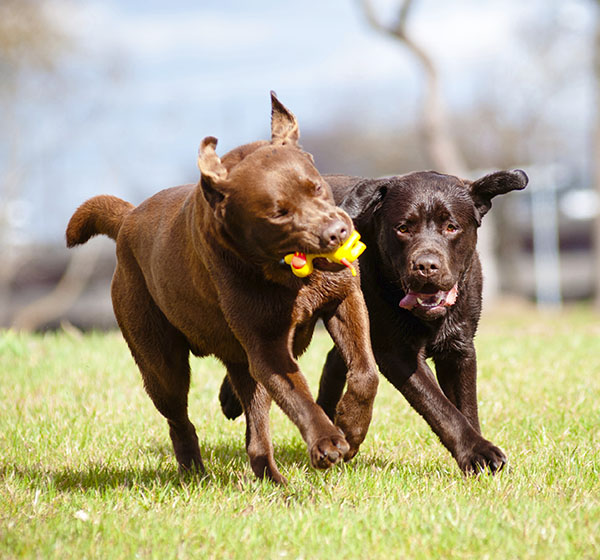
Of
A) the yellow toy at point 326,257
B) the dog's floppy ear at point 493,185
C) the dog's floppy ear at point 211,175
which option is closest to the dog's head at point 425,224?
the dog's floppy ear at point 493,185

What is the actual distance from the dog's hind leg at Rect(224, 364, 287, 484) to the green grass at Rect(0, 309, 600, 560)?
0.15 m

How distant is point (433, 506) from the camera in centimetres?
314

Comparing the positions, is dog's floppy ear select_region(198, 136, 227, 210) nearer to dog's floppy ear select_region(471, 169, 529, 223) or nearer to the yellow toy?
the yellow toy

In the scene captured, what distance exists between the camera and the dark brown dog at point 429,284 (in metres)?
3.82

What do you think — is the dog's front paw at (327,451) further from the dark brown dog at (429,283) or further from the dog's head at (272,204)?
the dark brown dog at (429,283)

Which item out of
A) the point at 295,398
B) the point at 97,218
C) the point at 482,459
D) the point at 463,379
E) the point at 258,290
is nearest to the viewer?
the point at 295,398

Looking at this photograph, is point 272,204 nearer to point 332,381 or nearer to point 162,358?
Answer: point 162,358

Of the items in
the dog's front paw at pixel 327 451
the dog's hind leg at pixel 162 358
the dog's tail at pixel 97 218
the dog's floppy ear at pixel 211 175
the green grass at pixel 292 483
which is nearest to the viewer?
the green grass at pixel 292 483

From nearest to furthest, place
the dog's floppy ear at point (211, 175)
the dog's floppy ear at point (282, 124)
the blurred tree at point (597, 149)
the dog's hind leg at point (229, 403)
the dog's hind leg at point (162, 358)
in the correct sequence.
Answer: the dog's floppy ear at point (211, 175) → the dog's floppy ear at point (282, 124) → the dog's hind leg at point (162, 358) → the dog's hind leg at point (229, 403) → the blurred tree at point (597, 149)

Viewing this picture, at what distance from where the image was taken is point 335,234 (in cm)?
312

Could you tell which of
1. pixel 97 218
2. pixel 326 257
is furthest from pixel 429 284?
pixel 97 218

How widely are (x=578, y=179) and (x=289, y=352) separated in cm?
1861

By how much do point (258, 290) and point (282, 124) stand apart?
760mm

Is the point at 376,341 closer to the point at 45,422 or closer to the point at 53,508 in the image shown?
the point at 53,508
